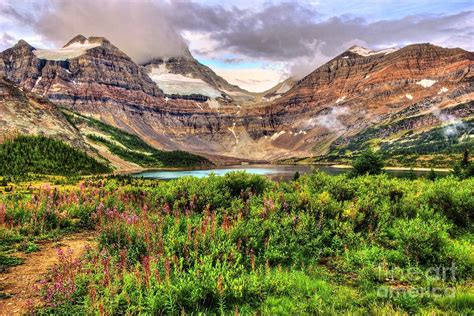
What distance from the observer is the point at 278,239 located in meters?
13.1

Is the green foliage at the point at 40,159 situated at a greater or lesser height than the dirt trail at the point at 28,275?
greater

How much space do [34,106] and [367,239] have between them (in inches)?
7471

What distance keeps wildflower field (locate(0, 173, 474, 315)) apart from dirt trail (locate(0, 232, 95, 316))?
39 cm

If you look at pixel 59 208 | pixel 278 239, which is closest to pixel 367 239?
pixel 278 239

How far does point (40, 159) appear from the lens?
107500mm

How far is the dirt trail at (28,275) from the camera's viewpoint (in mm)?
8617

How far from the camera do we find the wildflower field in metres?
8.45

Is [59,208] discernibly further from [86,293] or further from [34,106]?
[34,106]

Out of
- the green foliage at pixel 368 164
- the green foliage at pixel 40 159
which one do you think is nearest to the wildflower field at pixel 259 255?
the green foliage at pixel 368 164

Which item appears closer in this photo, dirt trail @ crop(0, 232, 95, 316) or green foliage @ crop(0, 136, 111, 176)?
→ dirt trail @ crop(0, 232, 95, 316)

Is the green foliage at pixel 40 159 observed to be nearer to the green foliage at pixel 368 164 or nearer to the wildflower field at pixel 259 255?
the green foliage at pixel 368 164

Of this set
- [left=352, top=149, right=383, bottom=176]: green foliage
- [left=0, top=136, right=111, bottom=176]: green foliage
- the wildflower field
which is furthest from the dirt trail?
[left=0, top=136, right=111, bottom=176]: green foliage

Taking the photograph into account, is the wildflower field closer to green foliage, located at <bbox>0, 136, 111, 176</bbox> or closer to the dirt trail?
the dirt trail

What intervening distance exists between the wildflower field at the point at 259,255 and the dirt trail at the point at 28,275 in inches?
15.5
